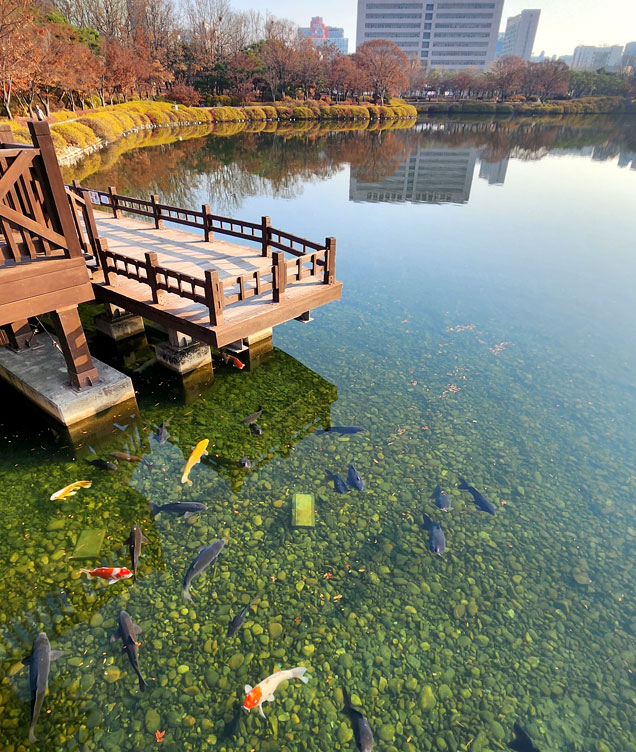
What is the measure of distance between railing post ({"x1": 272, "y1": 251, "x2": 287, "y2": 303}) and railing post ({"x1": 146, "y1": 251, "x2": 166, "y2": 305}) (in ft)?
8.74

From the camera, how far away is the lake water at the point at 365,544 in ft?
18.4

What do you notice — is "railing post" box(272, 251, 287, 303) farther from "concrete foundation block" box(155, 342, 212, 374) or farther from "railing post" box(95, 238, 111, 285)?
"railing post" box(95, 238, 111, 285)

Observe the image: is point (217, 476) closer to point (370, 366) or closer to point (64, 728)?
point (64, 728)

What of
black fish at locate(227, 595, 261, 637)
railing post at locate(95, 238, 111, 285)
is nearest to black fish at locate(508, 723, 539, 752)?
black fish at locate(227, 595, 261, 637)

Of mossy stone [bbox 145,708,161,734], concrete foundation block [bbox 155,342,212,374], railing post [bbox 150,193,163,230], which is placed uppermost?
railing post [bbox 150,193,163,230]

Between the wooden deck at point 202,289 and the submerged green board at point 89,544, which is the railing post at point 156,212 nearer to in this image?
the wooden deck at point 202,289

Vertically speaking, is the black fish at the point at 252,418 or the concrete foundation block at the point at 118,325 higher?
the concrete foundation block at the point at 118,325

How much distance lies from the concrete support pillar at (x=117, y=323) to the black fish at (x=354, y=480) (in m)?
8.47

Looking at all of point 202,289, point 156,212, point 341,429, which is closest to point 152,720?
point 341,429

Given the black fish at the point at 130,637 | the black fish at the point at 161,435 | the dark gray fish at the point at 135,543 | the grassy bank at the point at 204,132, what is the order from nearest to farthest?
the black fish at the point at 130,637, the dark gray fish at the point at 135,543, the black fish at the point at 161,435, the grassy bank at the point at 204,132

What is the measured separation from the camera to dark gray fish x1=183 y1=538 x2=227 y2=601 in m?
6.87

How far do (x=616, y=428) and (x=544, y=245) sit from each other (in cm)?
1595

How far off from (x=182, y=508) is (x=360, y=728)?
4444mm

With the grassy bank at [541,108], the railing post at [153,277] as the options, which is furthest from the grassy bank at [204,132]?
the railing post at [153,277]
